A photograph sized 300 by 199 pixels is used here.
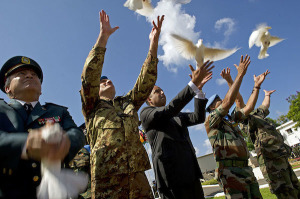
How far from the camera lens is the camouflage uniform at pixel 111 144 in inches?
82.5

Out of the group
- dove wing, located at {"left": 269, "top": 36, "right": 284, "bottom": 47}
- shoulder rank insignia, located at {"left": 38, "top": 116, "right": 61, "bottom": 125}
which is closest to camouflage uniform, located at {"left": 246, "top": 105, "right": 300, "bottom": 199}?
dove wing, located at {"left": 269, "top": 36, "right": 284, "bottom": 47}

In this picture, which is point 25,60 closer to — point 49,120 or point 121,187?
point 49,120

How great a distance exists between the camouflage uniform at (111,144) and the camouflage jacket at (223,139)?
1.81 metres

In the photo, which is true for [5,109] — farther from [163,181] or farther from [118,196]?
[163,181]

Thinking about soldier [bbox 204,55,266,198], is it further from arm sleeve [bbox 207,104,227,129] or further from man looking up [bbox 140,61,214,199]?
man looking up [bbox 140,61,214,199]

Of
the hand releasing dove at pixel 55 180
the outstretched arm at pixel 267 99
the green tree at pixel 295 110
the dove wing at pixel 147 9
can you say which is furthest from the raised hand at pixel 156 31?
the green tree at pixel 295 110

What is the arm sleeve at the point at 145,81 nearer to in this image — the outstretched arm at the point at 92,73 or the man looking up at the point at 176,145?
the man looking up at the point at 176,145

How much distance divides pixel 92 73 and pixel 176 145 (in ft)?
4.75

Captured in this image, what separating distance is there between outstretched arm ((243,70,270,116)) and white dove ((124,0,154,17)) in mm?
2952

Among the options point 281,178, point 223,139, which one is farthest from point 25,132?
point 281,178

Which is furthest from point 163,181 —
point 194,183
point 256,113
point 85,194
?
point 256,113

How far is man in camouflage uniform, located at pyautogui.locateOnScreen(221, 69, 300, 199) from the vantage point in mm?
4477

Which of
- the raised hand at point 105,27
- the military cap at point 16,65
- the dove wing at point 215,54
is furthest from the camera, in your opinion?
the dove wing at point 215,54

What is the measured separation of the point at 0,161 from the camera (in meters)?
1.17
